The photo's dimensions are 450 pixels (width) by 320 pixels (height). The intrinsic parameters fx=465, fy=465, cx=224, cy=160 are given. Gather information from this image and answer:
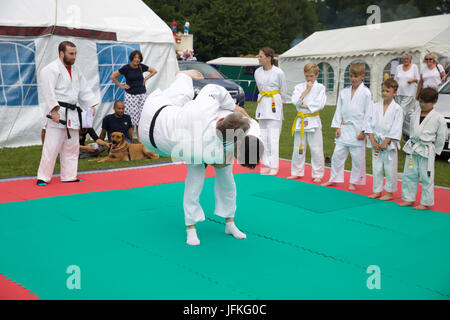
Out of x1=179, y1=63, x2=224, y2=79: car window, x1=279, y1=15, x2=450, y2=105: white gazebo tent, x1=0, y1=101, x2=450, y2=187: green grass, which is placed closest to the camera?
x1=0, y1=101, x2=450, y2=187: green grass

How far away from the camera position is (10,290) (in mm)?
3070

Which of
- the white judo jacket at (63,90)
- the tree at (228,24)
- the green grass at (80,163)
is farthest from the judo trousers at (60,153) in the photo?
the tree at (228,24)

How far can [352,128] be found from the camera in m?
6.12

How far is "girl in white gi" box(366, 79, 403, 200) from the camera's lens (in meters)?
5.59

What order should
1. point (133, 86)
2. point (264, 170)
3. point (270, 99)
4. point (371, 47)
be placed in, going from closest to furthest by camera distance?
point (270, 99) → point (264, 170) → point (133, 86) → point (371, 47)

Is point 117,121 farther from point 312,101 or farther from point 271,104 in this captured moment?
point 312,101

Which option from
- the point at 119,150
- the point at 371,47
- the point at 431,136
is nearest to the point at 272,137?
the point at 431,136

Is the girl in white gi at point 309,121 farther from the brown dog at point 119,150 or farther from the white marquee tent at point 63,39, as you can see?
the white marquee tent at point 63,39

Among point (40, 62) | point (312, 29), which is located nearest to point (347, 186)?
point (40, 62)

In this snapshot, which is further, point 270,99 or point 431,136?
point 270,99

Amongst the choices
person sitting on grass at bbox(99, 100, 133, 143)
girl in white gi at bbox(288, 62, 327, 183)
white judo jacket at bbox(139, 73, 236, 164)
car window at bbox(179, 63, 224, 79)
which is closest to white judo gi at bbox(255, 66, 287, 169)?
A: girl in white gi at bbox(288, 62, 327, 183)

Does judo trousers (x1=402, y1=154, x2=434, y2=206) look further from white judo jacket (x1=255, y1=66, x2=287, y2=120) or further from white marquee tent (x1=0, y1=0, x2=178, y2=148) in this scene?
white marquee tent (x1=0, y1=0, x2=178, y2=148)

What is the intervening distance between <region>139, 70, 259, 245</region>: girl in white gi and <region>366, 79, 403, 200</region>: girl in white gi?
2.43 m

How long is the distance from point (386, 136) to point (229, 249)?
2816mm
